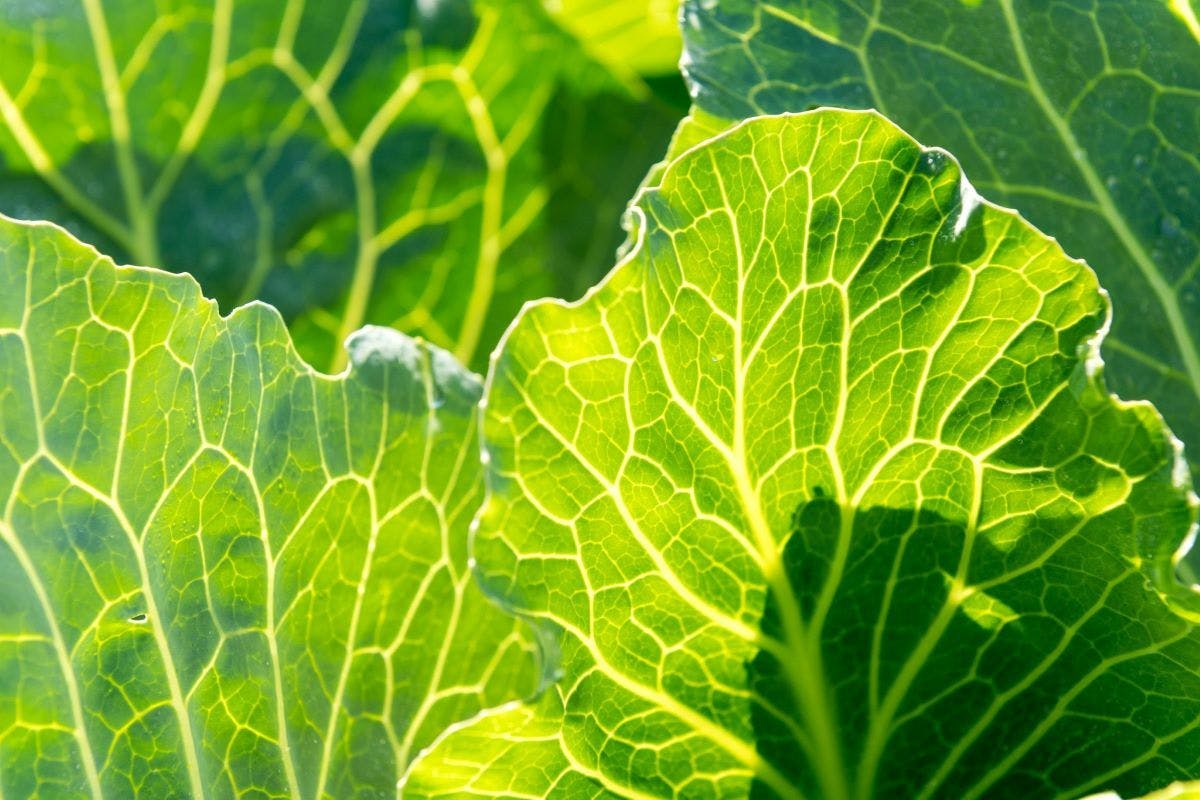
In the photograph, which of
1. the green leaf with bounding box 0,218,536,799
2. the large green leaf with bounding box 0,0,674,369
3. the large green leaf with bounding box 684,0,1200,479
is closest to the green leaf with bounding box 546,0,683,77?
the large green leaf with bounding box 0,0,674,369

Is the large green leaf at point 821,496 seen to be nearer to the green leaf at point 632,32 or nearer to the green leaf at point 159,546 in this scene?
the green leaf at point 159,546

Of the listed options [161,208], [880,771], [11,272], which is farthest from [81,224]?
[880,771]

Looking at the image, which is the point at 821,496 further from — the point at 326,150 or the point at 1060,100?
the point at 326,150

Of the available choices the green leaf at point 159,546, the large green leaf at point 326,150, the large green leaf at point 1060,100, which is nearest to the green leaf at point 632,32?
the large green leaf at point 326,150

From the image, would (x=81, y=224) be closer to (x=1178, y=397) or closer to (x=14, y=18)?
(x=14, y=18)

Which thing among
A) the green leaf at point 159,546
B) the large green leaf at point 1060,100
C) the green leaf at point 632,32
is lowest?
the green leaf at point 159,546

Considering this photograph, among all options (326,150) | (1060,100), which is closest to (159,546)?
(326,150)
